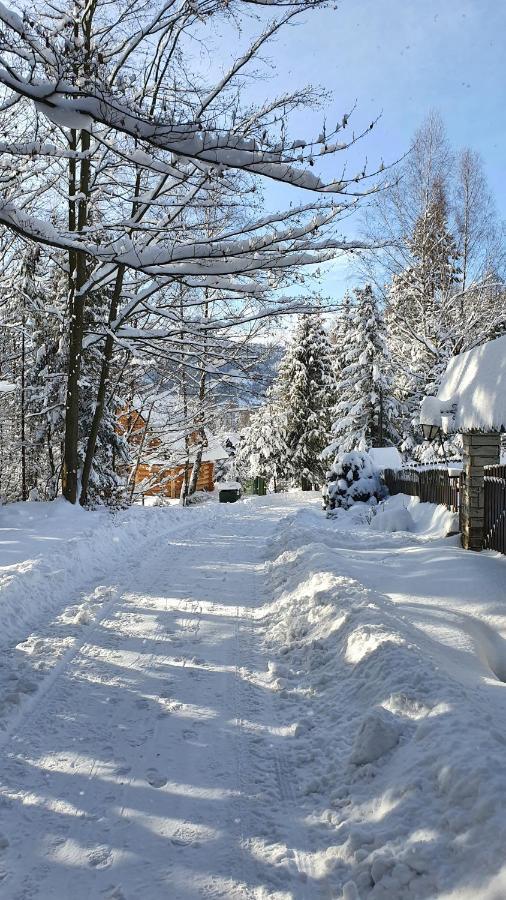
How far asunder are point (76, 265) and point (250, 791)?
1161 cm

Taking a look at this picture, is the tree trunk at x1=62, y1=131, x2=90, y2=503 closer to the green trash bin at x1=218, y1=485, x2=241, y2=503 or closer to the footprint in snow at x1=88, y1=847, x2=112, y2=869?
the footprint in snow at x1=88, y1=847, x2=112, y2=869

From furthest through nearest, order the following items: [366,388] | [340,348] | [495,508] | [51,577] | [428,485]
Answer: [340,348]
[366,388]
[428,485]
[495,508]
[51,577]

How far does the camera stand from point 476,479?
9.36 m

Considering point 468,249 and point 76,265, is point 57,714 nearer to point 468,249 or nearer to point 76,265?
point 76,265

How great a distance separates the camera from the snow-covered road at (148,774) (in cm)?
250

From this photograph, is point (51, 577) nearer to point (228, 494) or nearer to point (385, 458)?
point (385, 458)

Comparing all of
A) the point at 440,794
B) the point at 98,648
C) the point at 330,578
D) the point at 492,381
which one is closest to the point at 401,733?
the point at 440,794

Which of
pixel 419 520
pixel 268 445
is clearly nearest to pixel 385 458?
pixel 419 520

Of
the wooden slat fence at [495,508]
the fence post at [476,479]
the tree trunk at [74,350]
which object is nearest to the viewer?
the wooden slat fence at [495,508]

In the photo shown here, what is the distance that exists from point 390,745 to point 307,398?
A: 28.6m

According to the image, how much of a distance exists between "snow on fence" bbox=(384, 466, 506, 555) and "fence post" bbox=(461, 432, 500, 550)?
93 millimetres

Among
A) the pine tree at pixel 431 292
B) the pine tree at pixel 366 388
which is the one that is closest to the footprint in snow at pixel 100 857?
A: the pine tree at pixel 431 292

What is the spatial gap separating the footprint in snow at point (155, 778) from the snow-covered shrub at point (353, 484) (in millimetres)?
15178

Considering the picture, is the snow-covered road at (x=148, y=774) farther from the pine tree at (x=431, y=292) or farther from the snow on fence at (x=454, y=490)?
the pine tree at (x=431, y=292)
